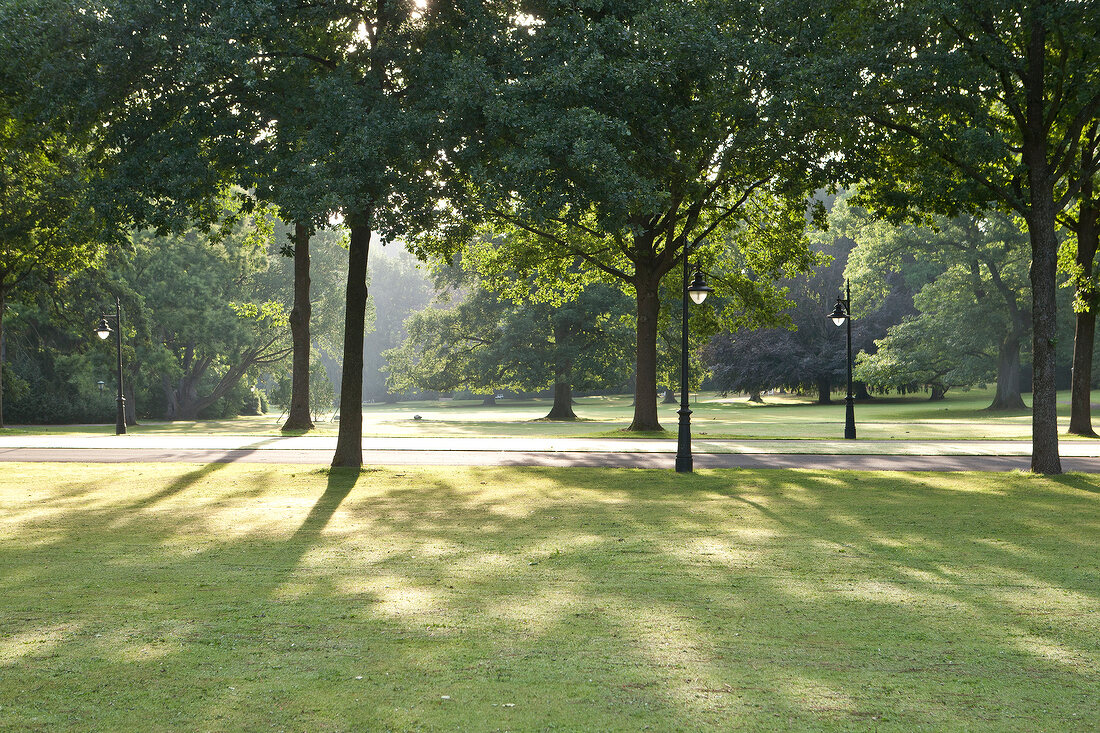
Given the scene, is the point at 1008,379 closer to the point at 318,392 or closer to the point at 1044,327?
the point at 1044,327

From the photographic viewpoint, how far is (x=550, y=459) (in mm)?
19688

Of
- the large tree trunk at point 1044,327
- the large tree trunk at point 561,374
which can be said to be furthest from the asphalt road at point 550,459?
the large tree trunk at point 561,374

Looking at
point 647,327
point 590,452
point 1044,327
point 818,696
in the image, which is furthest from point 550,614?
point 647,327

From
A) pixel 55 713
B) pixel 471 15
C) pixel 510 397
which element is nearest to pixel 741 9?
pixel 471 15

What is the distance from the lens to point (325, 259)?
204 feet

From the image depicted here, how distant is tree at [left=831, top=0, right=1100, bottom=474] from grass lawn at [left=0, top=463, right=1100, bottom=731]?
17.7ft

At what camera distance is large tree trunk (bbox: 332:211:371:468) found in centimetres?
1684

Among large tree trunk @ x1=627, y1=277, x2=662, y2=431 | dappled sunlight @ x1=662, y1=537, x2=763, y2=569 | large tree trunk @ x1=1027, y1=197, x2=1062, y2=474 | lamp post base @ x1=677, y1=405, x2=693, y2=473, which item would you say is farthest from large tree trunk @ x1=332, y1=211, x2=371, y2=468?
large tree trunk @ x1=1027, y1=197, x2=1062, y2=474

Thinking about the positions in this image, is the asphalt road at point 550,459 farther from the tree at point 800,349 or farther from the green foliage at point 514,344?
the tree at point 800,349

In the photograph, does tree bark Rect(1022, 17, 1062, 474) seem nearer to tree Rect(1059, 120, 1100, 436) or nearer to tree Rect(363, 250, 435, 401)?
tree Rect(1059, 120, 1100, 436)

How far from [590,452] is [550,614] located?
14687 millimetres

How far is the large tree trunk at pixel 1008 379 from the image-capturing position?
155ft

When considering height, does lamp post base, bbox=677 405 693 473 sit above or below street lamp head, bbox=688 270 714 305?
below

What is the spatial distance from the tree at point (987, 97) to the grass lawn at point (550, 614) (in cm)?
540
